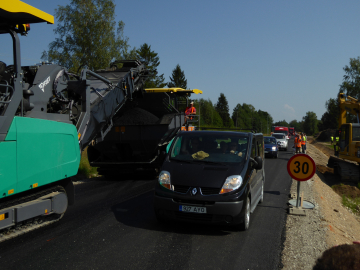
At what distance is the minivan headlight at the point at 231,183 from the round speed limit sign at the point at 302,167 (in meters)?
2.59

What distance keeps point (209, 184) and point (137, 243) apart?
1509 mm

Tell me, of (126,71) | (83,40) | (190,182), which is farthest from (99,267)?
(83,40)

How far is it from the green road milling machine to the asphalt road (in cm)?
43

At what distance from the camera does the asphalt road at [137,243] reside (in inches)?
178

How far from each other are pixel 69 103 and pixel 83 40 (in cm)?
2420

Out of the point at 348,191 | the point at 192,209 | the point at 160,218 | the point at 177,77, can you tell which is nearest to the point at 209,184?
the point at 192,209

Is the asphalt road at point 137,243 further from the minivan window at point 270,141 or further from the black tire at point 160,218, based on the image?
the minivan window at point 270,141

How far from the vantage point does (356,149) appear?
1509cm

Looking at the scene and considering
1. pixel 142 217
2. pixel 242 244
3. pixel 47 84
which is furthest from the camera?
pixel 142 217

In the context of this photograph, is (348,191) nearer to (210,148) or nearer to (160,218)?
(210,148)

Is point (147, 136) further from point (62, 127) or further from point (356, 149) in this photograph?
point (356, 149)

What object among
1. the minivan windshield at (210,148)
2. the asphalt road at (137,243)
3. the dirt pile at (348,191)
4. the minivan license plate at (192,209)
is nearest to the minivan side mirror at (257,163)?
the minivan windshield at (210,148)

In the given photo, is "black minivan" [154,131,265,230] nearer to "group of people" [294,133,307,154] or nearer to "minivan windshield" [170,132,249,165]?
"minivan windshield" [170,132,249,165]

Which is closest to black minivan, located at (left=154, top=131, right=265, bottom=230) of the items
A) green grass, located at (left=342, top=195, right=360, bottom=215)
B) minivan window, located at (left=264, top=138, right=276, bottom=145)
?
green grass, located at (left=342, top=195, right=360, bottom=215)
